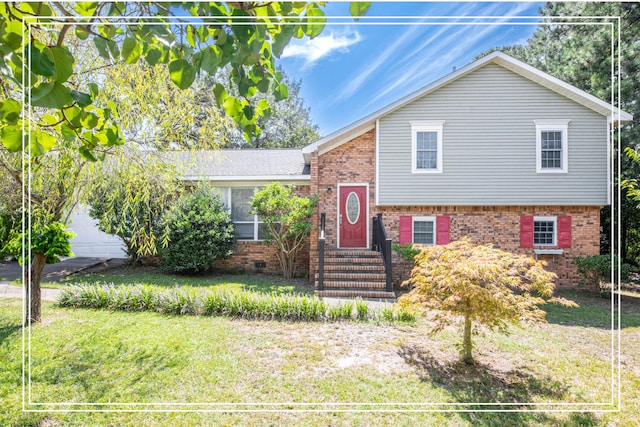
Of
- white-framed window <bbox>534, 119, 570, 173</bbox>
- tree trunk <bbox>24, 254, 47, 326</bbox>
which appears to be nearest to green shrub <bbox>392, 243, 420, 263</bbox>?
white-framed window <bbox>534, 119, 570, 173</bbox>

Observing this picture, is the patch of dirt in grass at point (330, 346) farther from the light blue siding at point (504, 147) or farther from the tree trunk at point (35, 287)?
the light blue siding at point (504, 147)

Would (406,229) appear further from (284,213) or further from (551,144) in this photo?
(551,144)

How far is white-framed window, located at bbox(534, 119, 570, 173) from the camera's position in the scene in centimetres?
728

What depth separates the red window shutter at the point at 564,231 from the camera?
7492 millimetres

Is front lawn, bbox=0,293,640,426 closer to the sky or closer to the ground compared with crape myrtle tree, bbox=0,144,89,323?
closer to the ground

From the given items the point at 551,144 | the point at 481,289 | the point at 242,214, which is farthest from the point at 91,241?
the point at 551,144

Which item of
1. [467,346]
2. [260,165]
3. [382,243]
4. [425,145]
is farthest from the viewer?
[260,165]

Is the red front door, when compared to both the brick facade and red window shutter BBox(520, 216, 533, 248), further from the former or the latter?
red window shutter BBox(520, 216, 533, 248)

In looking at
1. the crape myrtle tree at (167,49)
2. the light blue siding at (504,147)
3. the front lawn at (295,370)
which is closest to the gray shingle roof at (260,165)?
the light blue siding at (504,147)

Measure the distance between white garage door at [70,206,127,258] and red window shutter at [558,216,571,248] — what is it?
45.3 feet

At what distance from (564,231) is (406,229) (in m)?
4.18

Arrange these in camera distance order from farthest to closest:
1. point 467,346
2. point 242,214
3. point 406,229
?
point 242,214 → point 406,229 → point 467,346

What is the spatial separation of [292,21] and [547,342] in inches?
202

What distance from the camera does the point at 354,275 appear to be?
265 inches
